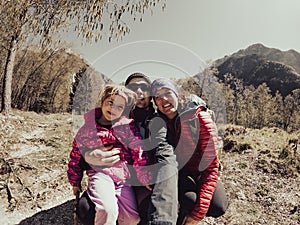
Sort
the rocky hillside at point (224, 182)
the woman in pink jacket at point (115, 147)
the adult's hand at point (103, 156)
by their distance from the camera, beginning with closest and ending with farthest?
the woman in pink jacket at point (115, 147)
the adult's hand at point (103, 156)
the rocky hillside at point (224, 182)

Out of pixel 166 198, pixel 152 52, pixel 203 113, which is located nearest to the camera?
pixel 166 198

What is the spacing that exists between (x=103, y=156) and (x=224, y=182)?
86.2 inches

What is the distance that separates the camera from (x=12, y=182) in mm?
3127

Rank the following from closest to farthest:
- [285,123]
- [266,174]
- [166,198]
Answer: [166,198]
[266,174]
[285,123]

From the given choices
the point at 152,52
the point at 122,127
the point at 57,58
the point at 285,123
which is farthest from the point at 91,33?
the point at 285,123

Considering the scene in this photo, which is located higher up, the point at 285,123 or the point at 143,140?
the point at 143,140

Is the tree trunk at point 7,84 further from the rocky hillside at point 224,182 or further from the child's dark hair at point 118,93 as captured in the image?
the child's dark hair at point 118,93

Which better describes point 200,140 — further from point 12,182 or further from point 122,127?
point 12,182

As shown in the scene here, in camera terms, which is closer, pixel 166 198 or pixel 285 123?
pixel 166 198

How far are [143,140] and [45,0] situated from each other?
2.70m

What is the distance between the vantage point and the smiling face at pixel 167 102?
6.29 feet

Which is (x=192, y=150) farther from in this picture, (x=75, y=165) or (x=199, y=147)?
(x=75, y=165)

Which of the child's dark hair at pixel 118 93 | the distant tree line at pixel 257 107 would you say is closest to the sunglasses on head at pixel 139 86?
the child's dark hair at pixel 118 93

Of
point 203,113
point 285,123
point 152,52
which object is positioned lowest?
point 285,123
